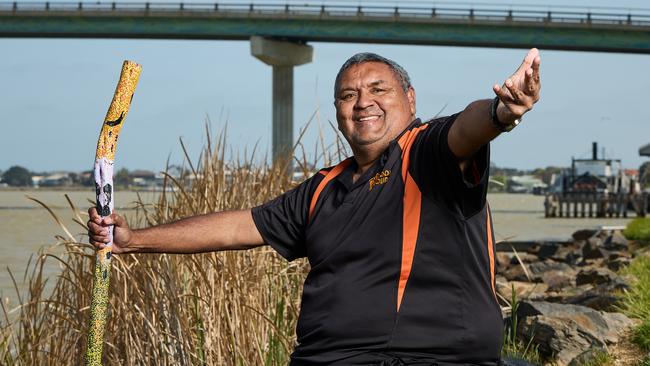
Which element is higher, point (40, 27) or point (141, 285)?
point (40, 27)

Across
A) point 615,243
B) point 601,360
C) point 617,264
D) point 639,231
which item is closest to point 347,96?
point 601,360

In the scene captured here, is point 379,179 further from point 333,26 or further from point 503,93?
point 333,26

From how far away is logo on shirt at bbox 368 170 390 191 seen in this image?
126 inches

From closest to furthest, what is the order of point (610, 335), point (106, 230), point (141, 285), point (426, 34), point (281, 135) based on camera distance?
1. point (106, 230)
2. point (141, 285)
3. point (610, 335)
4. point (426, 34)
5. point (281, 135)

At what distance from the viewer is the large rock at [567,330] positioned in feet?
21.1

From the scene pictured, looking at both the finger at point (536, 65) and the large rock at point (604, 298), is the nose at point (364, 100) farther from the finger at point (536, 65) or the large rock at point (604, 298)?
the large rock at point (604, 298)

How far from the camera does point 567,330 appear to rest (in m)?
6.53

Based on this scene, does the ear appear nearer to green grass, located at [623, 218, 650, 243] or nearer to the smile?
the smile

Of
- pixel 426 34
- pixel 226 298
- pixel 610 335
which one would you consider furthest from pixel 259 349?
pixel 426 34

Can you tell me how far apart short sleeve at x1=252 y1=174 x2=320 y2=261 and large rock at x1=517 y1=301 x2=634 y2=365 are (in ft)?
10.3

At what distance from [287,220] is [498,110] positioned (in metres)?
1.04

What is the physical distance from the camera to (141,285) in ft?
18.1

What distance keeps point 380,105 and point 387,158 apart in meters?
0.22

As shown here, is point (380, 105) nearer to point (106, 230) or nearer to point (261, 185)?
point (106, 230)
